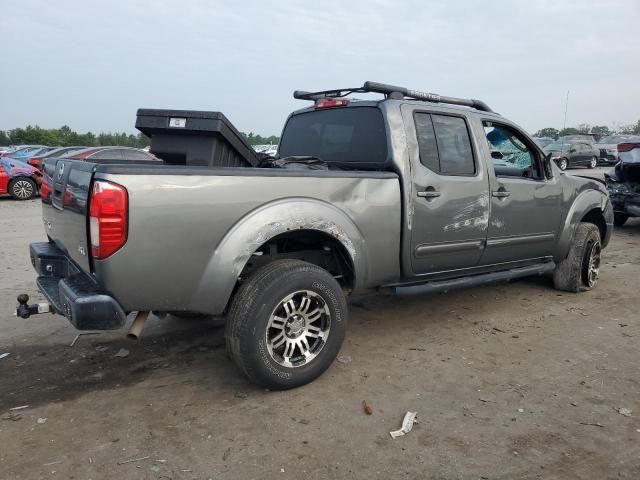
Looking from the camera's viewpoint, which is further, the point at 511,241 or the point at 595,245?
the point at 595,245

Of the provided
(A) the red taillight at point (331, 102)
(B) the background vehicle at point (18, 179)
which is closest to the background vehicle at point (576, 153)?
(B) the background vehicle at point (18, 179)

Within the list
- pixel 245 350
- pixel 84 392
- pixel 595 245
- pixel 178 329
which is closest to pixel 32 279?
pixel 178 329

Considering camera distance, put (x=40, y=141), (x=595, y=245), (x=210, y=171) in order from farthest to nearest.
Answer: (x=40, y=141) < (x=595, y=245) < (x=210, y=171)

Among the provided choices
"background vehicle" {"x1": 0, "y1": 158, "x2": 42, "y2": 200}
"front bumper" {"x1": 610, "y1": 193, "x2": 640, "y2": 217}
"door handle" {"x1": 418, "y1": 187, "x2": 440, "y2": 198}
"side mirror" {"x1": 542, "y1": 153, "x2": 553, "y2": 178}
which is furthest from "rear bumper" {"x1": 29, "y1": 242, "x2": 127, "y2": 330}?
"background vehicle" {"x1": 0, "y1": 158, "x2": 42, "y2": 200}

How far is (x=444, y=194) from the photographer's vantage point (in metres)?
3.84

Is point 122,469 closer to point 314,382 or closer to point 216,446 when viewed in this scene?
point 216,446

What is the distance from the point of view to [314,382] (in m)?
3.32

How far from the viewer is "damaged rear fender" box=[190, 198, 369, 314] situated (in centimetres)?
287

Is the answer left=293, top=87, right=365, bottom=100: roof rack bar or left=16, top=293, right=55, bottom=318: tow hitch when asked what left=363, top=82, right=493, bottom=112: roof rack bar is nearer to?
left=293, top=87, right=365, bottom=100: roof rack bar

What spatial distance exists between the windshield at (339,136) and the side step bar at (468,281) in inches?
38.4

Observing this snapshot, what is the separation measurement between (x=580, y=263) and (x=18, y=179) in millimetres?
13736

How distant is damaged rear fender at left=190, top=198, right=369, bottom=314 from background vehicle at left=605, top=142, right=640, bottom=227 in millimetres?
7402

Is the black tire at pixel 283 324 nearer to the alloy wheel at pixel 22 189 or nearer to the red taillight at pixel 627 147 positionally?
the red taillight at pixel 627 147

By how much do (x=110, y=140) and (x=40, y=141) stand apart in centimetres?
675
